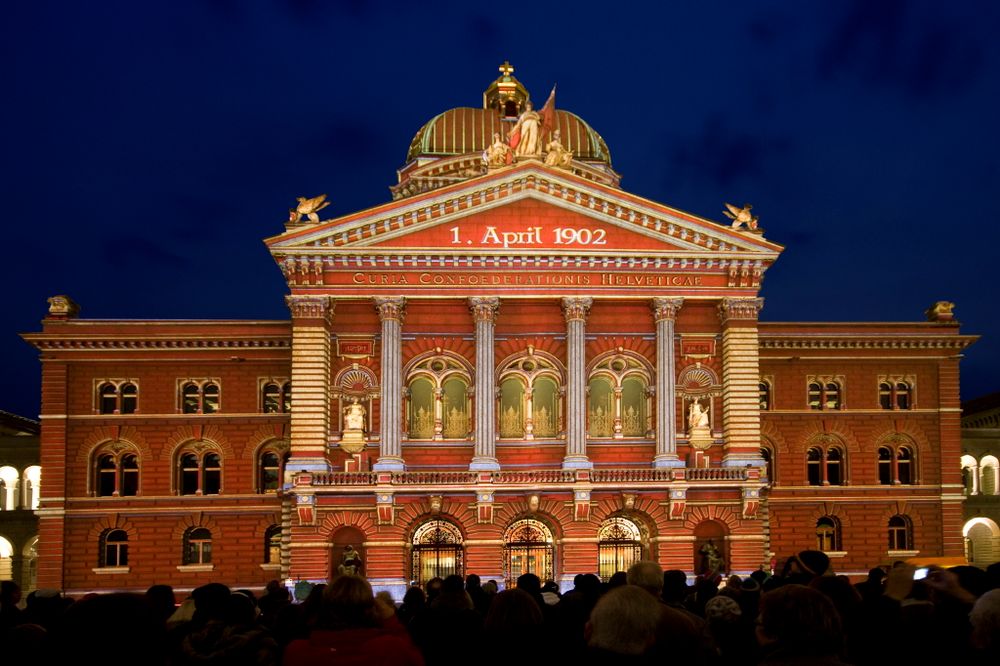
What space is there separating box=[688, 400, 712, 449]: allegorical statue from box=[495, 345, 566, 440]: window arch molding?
19.1 feet

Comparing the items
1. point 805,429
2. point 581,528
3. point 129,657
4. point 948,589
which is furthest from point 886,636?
point 805,429

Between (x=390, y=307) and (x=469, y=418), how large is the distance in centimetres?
599

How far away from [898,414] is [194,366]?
3505 cm

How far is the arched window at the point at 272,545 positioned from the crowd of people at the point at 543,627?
128 feet

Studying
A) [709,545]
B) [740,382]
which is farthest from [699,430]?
[709,545]

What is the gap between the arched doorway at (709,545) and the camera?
4797cm

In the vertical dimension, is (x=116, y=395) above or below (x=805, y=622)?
above

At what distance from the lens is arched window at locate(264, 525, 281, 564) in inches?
2105

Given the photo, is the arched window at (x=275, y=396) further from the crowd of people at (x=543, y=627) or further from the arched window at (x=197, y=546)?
the crowd of people at (x=543, y=627)

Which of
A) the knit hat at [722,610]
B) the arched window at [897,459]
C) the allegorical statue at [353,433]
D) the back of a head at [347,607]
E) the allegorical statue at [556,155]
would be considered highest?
the allegorical statue at [556,155]

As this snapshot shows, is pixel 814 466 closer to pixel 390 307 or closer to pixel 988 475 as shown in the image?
pixel 988 475

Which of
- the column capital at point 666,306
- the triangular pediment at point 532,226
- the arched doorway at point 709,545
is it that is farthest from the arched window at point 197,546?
the column capital at point 666,306

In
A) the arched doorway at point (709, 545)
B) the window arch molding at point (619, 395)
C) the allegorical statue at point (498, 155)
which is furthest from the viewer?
the allegorical statue at point (498, 155)

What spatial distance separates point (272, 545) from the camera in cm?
5369
